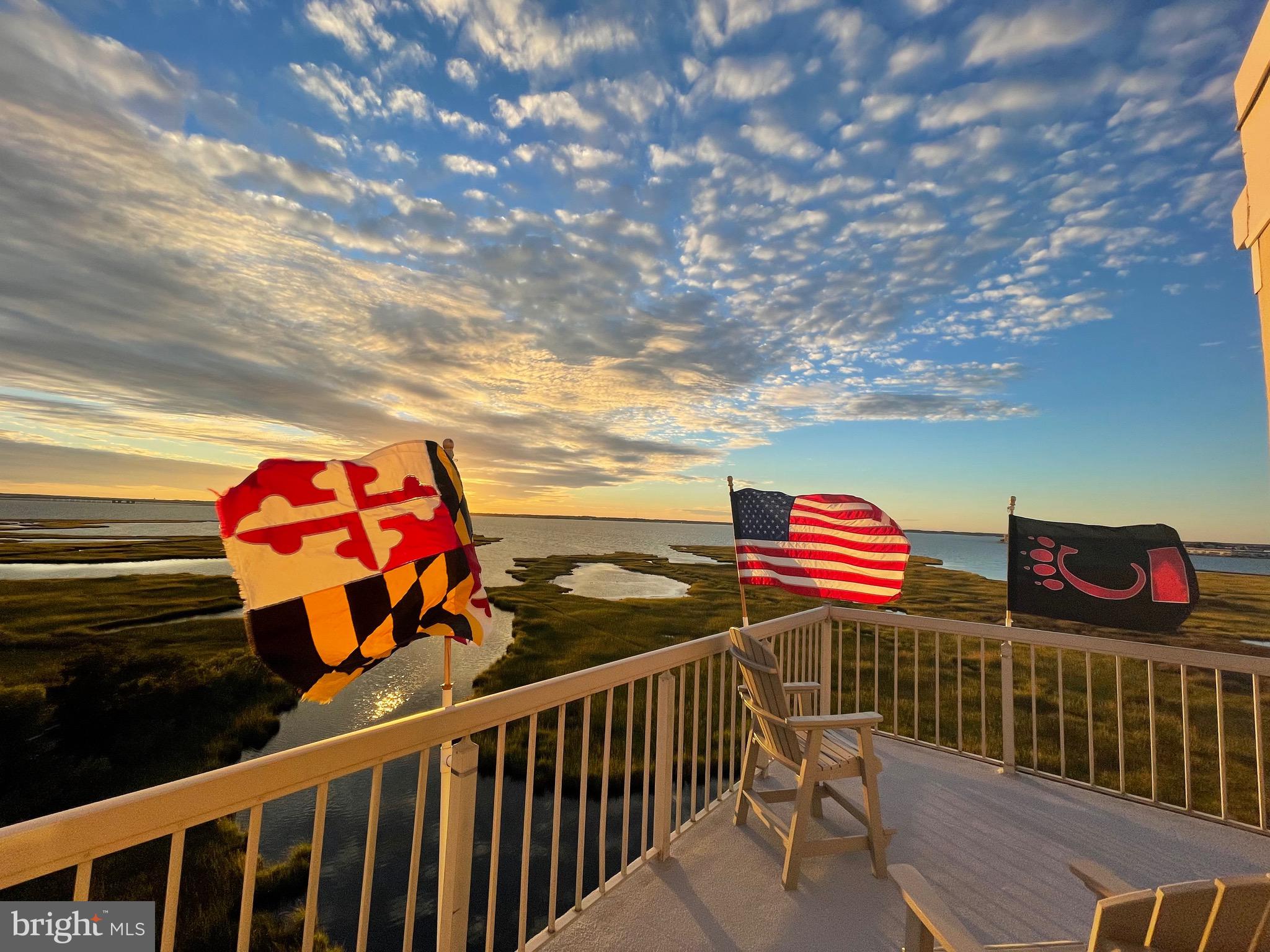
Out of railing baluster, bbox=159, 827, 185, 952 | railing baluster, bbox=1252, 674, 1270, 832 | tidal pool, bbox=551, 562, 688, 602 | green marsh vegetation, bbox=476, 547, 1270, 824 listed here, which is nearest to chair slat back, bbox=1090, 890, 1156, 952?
green marsh vegetation, bbox=476, 547, 1270, 824

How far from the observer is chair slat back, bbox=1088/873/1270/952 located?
1.20m

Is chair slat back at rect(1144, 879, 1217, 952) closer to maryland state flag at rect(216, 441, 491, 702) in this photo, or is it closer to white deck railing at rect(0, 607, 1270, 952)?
white deck railing at rect(0, 607, 1270, 952)

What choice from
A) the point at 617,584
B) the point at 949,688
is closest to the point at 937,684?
the point at 949,688

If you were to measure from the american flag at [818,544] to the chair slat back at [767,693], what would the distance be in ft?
3.34

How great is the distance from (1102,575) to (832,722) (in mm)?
2493

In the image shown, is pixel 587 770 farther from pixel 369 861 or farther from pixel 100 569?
pixel 100 569

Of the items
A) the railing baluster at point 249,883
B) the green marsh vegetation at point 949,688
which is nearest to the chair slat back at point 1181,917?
the green marsh vegetation at point 949,688

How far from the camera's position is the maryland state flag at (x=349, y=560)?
1430 millimetres

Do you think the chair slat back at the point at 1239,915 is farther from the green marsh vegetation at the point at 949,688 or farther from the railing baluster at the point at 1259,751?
the railing baluster at the point at 1259,751

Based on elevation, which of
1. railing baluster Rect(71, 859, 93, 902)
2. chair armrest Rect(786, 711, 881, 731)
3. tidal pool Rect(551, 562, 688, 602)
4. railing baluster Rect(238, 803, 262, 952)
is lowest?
tidal pool Rect(551, 562, 688, 602)

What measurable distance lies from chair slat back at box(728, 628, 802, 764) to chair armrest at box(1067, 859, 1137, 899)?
1.13 meters

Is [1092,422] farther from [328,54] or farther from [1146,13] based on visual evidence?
[328,54]

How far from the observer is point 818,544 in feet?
12.7

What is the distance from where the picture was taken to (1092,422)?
11.0m
